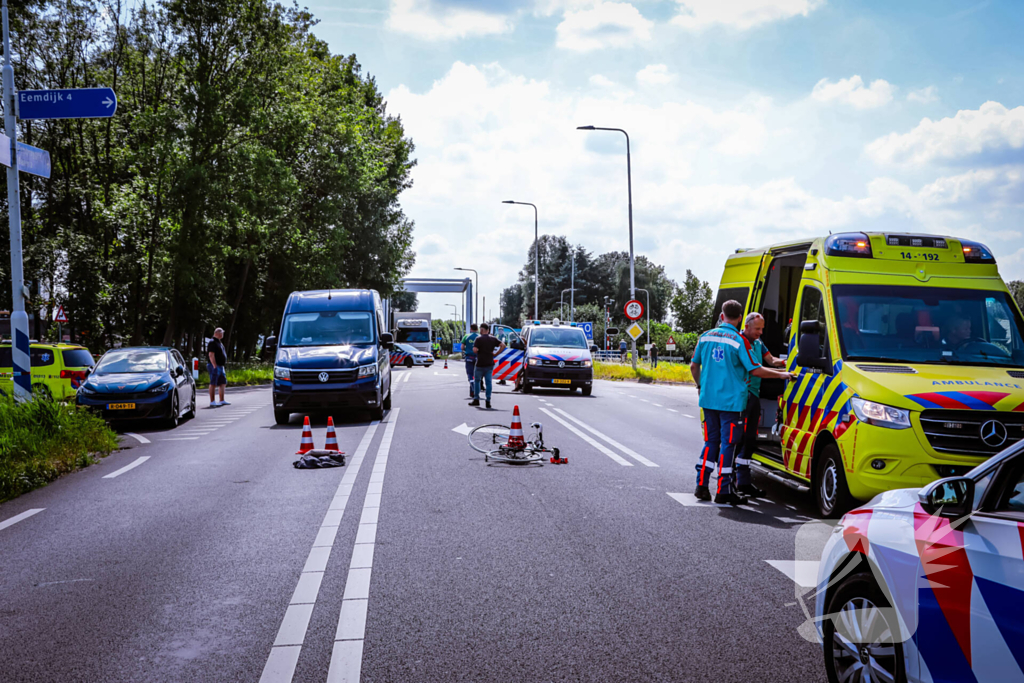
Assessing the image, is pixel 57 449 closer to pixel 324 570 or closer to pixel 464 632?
pixel 324 570

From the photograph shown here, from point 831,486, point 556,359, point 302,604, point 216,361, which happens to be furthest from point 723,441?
point 556,359

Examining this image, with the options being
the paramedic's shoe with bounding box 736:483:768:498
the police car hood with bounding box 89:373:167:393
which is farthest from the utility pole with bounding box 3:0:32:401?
the paramedic's shoe with bounding box 736:483:768:498

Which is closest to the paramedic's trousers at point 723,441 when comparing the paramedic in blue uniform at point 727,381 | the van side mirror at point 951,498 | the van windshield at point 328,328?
the paramedic in blue uniform at point 727,381

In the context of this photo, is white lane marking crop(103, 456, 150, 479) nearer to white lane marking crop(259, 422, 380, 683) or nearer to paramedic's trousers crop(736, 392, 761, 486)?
white lane marking crop(259, 422, 380, 683)

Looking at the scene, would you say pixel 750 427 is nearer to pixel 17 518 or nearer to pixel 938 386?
pixel 938 386

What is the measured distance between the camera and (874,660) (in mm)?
3342

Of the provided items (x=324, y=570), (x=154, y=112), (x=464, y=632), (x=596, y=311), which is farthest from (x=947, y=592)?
(x=596, y=311)

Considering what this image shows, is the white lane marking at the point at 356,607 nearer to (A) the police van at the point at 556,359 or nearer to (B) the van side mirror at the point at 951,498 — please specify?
(B) the van side mirror at the point at 951,498

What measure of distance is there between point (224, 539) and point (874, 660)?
505 cm

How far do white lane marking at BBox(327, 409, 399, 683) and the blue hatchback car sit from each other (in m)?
9.55

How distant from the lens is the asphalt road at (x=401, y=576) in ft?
14.0

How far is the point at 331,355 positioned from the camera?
16719 mm

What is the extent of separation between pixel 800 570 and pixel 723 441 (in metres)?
2.50

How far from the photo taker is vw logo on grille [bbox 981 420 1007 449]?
22.3 ft
